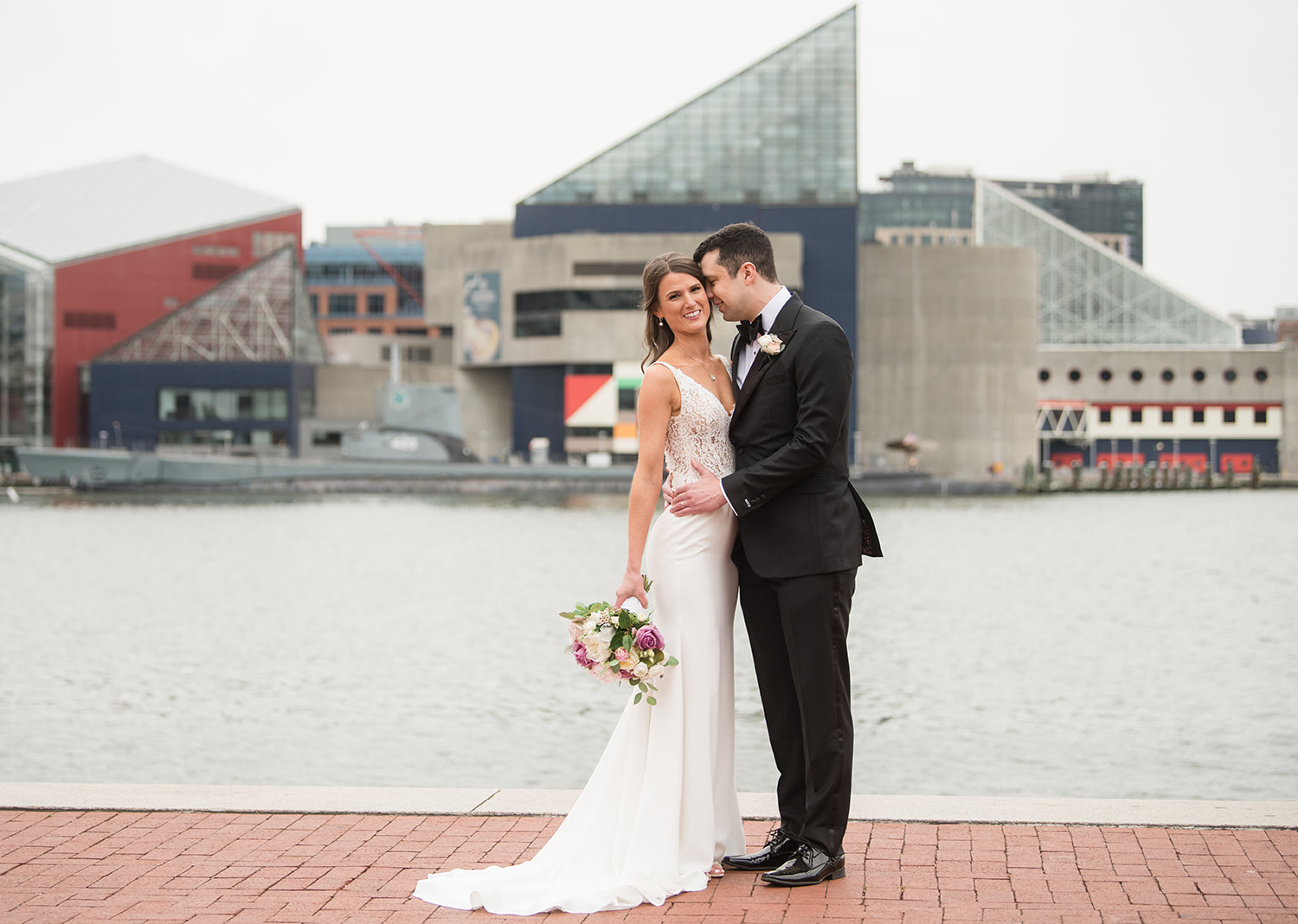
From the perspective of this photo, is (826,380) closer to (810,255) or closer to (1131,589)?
(1131,589)

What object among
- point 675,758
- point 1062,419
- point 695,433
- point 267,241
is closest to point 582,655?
point 675,758

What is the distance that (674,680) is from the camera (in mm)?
5324

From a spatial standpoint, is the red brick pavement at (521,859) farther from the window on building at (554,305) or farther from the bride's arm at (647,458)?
the window on building at (554,305)

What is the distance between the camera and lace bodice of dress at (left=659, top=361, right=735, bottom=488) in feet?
17.8

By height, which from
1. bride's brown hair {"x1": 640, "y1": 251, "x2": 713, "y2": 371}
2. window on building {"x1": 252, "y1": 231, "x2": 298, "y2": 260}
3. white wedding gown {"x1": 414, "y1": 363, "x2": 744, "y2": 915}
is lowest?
white wedding gown {"x1": 414, "y1": 363, "x2": 744, "y2": 915}

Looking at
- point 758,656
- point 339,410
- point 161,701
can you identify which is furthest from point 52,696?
point 339,410

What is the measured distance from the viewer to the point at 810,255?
7681cm

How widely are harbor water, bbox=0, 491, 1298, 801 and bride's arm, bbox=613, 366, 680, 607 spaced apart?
6.41m

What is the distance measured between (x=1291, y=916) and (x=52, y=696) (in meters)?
14.5

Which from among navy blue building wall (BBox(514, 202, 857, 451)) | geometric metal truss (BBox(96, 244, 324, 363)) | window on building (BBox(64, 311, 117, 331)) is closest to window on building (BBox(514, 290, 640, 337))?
navy blue building wall (BBox(514, 202, 857, 451))

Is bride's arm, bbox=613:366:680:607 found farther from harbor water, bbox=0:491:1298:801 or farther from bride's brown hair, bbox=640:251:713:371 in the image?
harbor water, bbox=0:491:1298:801

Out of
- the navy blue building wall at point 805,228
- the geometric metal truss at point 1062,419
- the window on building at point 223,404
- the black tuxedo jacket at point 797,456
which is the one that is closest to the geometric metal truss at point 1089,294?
the geometric metal truss at point 1062,419

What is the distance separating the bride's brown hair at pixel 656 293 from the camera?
5359 millimetres

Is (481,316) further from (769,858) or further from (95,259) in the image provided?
(769,858)
